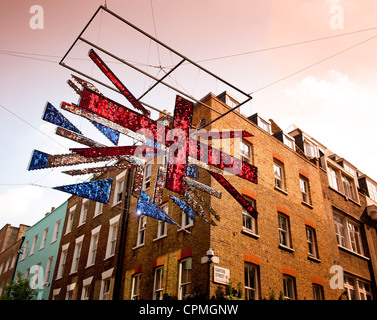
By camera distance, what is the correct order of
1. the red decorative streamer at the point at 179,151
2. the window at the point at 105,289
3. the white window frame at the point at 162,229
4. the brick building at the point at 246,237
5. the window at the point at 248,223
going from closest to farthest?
1. the red decorative streamer at the point at 179,151
2. the brick building at the point at 246,237
3. the window at the point at 248,223
4. the white window frame at the point at 162,229
5. the window at the point at 105,289

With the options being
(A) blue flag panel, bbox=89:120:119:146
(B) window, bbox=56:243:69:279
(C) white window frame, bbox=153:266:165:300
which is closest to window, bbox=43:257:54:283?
(B) window, bbox=56:243:69:279

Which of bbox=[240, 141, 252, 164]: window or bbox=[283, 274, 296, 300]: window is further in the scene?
bbox=[240, 141, 252, 164]: window

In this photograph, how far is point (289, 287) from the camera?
14680mm

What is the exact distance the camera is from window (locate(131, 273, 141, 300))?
580 inches

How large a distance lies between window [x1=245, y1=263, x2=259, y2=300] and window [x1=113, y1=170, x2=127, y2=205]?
8488 millimetres

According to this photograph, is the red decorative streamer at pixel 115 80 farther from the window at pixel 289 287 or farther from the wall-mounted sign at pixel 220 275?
the window at pixel 289 287

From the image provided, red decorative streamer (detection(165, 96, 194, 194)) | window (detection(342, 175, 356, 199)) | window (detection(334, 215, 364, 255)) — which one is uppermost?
window (detection(342, 175, 356, 199))

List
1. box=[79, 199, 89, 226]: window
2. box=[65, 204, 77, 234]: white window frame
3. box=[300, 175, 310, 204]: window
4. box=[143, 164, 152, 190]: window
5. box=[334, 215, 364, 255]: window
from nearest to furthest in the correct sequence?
box=[143, 164, 152, 190]: window
box=[300, 175, 310, 204]: window
box=[334, 215, 364, 255]: window
box=[79, 199, 89, 226]: window
box=[65, 204, 77, 234]: white window frame

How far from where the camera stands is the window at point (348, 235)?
19.4 metres

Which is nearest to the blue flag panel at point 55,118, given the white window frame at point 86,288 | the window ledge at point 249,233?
the window ledge at point 249,233

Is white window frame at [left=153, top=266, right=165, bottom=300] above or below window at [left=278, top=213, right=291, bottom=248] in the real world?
below

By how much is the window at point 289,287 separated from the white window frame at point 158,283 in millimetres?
5205

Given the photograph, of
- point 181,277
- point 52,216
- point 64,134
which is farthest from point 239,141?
point 52,216

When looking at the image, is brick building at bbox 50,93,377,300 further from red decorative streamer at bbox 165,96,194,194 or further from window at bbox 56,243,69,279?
red decorative streamer at bbox 165,96,194,194
